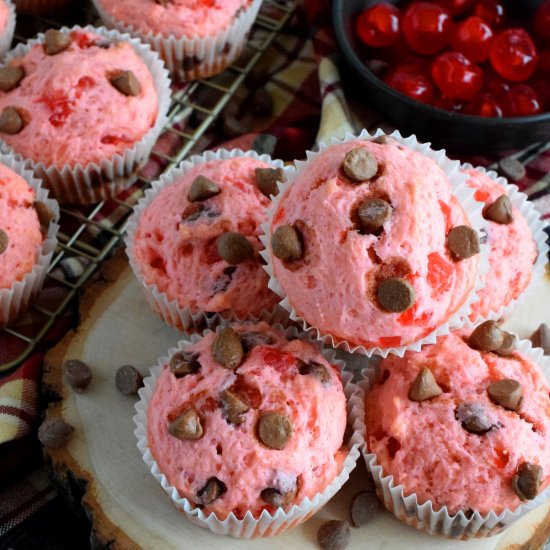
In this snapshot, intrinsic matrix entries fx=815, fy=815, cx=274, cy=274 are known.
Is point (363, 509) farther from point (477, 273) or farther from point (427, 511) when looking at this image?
point (477, 273)

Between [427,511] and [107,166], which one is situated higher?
[427,511]

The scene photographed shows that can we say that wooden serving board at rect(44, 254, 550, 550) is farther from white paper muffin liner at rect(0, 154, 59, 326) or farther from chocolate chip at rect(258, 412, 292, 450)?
chocolate chip at rect(258, 412, 292, 450)

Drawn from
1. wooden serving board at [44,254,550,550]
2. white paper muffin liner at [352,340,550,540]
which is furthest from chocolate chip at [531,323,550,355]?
white paper muffin liner at [352,340,550,540]

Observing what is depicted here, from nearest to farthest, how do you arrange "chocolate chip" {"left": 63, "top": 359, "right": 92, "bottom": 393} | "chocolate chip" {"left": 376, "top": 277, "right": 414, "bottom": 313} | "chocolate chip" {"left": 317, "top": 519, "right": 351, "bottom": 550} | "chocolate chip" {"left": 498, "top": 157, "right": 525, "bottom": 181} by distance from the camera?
"chocolate chip" {"left": 376, "top": 277, "right": 414, "bottom": 313}, "chocolate chip" {"left": 317, "top": 519, "right": 351, "bottom": 550}, "chocolate chip" {"left": 63, "top": 359, "right": 92, "bottom": 393}, "chocolate chip" {"left": 498, "top": 157, "right": 525, "bottom": 181}

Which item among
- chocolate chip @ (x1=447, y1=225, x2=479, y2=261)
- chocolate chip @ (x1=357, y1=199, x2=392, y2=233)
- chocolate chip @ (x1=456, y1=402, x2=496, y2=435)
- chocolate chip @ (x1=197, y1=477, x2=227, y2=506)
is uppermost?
chocolate chip @ (x1=447, y1=225, x2=479, y2=261)

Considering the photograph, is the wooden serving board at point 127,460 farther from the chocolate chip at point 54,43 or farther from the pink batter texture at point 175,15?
the pink batter texture at point 175,15

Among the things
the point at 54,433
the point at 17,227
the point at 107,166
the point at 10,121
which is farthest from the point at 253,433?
the point at 10,121
